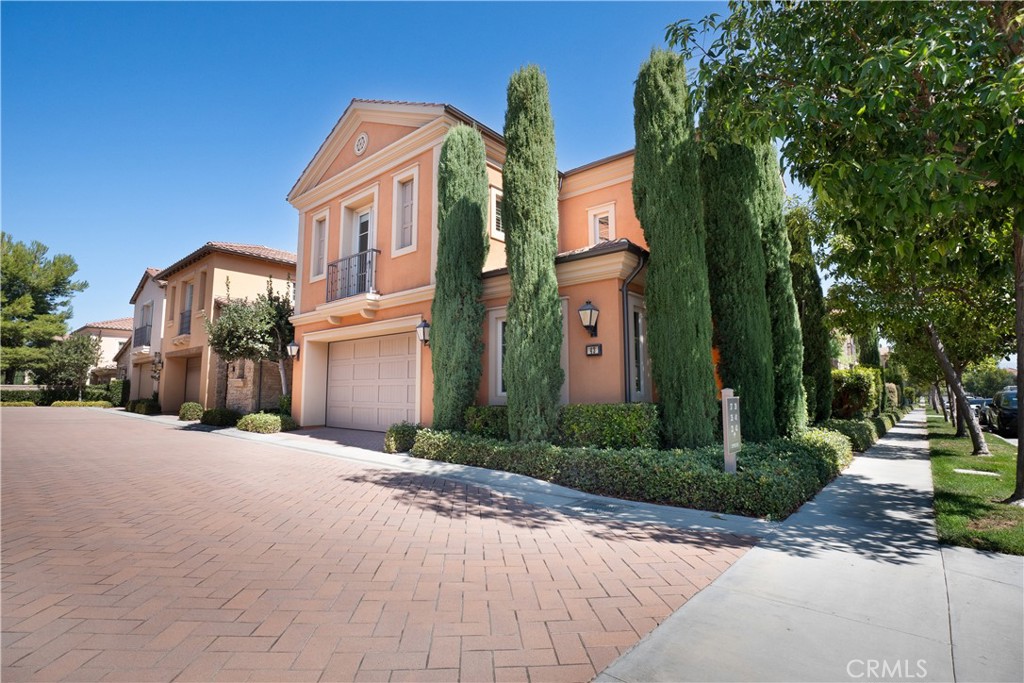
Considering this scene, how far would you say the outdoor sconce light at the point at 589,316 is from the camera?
8.63m

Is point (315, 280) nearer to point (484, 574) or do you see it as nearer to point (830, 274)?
point (484, 574)

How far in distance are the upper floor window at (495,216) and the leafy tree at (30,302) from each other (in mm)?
31572

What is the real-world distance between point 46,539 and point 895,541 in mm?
8071

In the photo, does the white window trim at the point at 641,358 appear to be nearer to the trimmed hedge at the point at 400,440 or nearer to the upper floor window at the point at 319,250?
the trimmed hedge at the point at 400,440

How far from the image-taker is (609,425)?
7672 millimetres

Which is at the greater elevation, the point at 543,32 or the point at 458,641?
the point at 543,32

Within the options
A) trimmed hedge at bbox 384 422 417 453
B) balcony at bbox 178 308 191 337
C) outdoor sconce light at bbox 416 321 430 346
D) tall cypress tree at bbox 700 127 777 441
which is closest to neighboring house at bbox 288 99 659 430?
outdoor sconce light at bbox 416 321 430 346

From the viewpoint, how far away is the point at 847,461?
28.5 feet

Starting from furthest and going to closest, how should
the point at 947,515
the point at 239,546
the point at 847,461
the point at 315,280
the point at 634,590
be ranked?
the point at 315,280
the point at 847,461
the point at 947,515
the point at 239,546
the point at 634,590

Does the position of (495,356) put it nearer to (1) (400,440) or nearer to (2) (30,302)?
(1) (400,440)

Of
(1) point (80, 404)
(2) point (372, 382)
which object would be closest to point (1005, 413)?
(2) point (372, 382)

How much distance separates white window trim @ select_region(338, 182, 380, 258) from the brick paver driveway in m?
8.42

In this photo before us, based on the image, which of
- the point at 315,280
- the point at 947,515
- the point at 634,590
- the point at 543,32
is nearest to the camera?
the point at 634,590

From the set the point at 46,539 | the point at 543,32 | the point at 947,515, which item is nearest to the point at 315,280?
the point at 543,32
